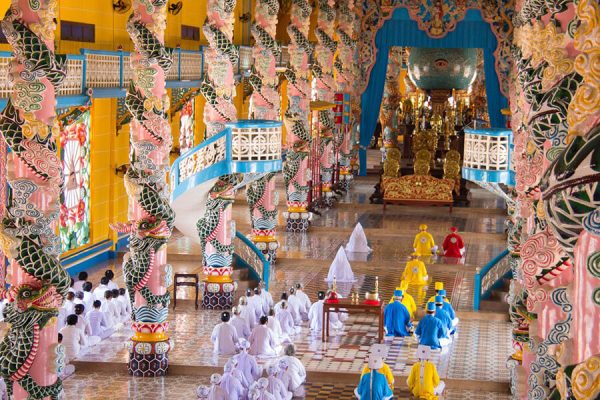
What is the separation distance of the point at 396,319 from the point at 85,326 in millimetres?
5056

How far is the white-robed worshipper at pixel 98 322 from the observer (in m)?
17.0

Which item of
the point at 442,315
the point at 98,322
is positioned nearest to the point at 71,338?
the point at 98,322

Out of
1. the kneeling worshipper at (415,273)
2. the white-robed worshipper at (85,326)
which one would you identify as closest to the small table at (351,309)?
the white-robed worshipper at (85,326)

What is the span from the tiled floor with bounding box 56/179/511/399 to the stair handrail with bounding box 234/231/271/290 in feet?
1.49

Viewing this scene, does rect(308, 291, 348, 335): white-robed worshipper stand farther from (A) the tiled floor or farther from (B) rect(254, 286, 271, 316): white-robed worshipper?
(B) rect(254, 286, 271, 316): white-robed worshipper

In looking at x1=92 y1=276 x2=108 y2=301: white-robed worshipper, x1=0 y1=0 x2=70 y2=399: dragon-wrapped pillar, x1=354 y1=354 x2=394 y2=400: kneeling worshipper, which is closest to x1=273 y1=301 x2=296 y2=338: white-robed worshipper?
x1=92 y1=276 x2=108 y2=301: white-robed worshipper

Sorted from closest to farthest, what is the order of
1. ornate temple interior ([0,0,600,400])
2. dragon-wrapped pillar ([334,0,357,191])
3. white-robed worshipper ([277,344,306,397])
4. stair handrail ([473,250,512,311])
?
ornate temple interior ([0,0,600,400]) → white-robed worshipper ([277,344,306,397]) → stair handrail ([473,250,512,311]) → dragon-wrapped pillar ([334,0,357,191])

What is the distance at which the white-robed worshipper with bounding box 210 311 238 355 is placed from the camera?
645 inches

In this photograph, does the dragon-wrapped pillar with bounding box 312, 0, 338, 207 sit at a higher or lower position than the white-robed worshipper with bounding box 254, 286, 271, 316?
higher

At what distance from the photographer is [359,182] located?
3994 cm

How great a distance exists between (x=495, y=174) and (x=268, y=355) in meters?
4.94

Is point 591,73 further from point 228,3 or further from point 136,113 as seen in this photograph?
point 228,3

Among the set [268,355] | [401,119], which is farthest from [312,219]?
[401,119]

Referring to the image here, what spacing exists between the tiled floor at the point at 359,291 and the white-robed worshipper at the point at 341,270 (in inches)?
10.1
